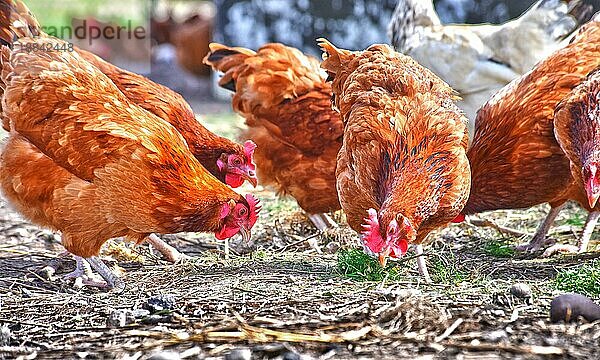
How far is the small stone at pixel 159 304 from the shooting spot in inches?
121

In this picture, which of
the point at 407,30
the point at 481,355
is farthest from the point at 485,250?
the point at 407,30

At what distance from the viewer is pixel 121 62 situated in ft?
39.7

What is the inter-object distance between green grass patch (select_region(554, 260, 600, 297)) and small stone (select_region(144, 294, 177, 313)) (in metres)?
1.78

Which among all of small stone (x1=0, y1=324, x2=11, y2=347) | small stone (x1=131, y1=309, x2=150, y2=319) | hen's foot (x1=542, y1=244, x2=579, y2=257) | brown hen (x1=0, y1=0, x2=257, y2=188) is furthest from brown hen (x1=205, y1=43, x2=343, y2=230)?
small stone (x1=0, y1=324, x2=11, y2=347)

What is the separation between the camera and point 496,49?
17.9 feet

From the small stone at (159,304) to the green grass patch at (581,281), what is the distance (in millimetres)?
1782

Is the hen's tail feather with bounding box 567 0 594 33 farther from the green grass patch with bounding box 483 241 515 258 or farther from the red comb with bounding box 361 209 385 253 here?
the red comb with bounding box 361 209 385 253

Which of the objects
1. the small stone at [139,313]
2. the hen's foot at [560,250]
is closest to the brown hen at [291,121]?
the hen's foot at [560,250]

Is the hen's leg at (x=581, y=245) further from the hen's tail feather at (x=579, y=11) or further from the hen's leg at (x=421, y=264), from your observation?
the hen's tail feather at (x=579, y=11)

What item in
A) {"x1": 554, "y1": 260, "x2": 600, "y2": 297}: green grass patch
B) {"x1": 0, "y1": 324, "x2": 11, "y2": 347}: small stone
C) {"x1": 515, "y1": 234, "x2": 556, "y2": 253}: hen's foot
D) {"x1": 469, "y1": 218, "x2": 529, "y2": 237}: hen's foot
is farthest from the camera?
{"x1": 469, "y1": 218, "x2": 529, "y2": 237}: hen's foot

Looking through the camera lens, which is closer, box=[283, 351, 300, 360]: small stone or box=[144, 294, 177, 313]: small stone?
box=[283, 351, 300, 360]: small stone

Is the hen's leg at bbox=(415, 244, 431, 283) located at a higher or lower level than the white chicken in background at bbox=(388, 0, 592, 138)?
lower

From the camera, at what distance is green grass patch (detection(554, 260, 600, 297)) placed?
3.28m

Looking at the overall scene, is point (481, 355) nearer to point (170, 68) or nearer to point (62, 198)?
point (62, 198)
